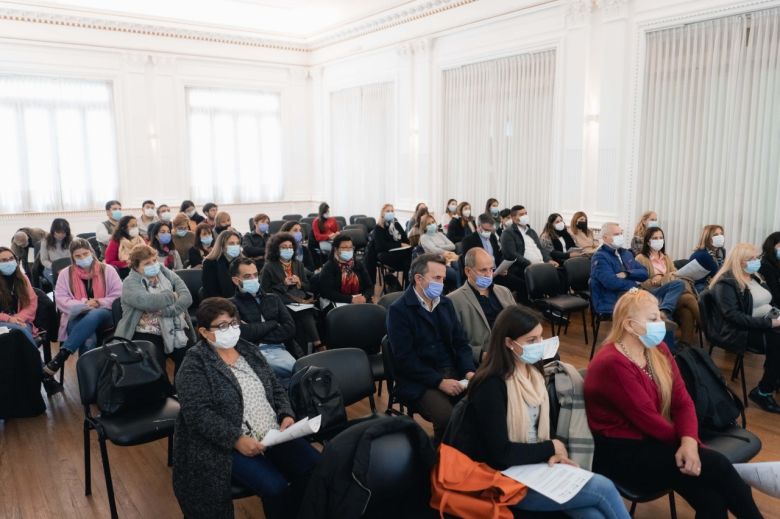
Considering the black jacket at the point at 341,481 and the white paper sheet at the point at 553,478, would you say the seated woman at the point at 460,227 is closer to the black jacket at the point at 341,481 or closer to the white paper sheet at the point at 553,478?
the white paper sheet at the point at 553,478

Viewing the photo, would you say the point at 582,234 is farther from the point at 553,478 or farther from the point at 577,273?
the point at 553,478

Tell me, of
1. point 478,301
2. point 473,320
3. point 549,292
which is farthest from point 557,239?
point 473,320

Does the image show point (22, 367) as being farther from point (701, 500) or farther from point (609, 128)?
point (609, 128)

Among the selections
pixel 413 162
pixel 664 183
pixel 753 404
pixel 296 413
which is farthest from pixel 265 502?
pixel 413 162

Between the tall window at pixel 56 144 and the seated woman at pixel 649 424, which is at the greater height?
the tall window at pixel 56 144

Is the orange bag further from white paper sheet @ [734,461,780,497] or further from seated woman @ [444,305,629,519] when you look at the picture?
white paper sheet @ [734,461,780,497]

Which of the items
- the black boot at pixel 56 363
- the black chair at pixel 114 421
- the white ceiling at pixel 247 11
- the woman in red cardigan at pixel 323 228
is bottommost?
the black boot at pixel 56 363

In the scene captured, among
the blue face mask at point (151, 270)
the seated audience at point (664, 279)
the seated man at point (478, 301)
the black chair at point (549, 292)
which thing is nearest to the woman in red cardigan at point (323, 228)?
the black chair at point (549, 292)

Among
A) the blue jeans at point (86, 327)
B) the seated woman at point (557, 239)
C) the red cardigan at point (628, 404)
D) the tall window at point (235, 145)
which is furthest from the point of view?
the tall window at point (235, 145)

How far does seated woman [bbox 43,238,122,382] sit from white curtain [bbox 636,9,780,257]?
22.5 ft

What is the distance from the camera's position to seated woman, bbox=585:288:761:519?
2697 millimetres

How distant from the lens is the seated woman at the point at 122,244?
6746 mm

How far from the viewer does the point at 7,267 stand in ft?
16.6

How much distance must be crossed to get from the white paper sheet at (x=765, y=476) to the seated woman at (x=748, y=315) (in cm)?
237
